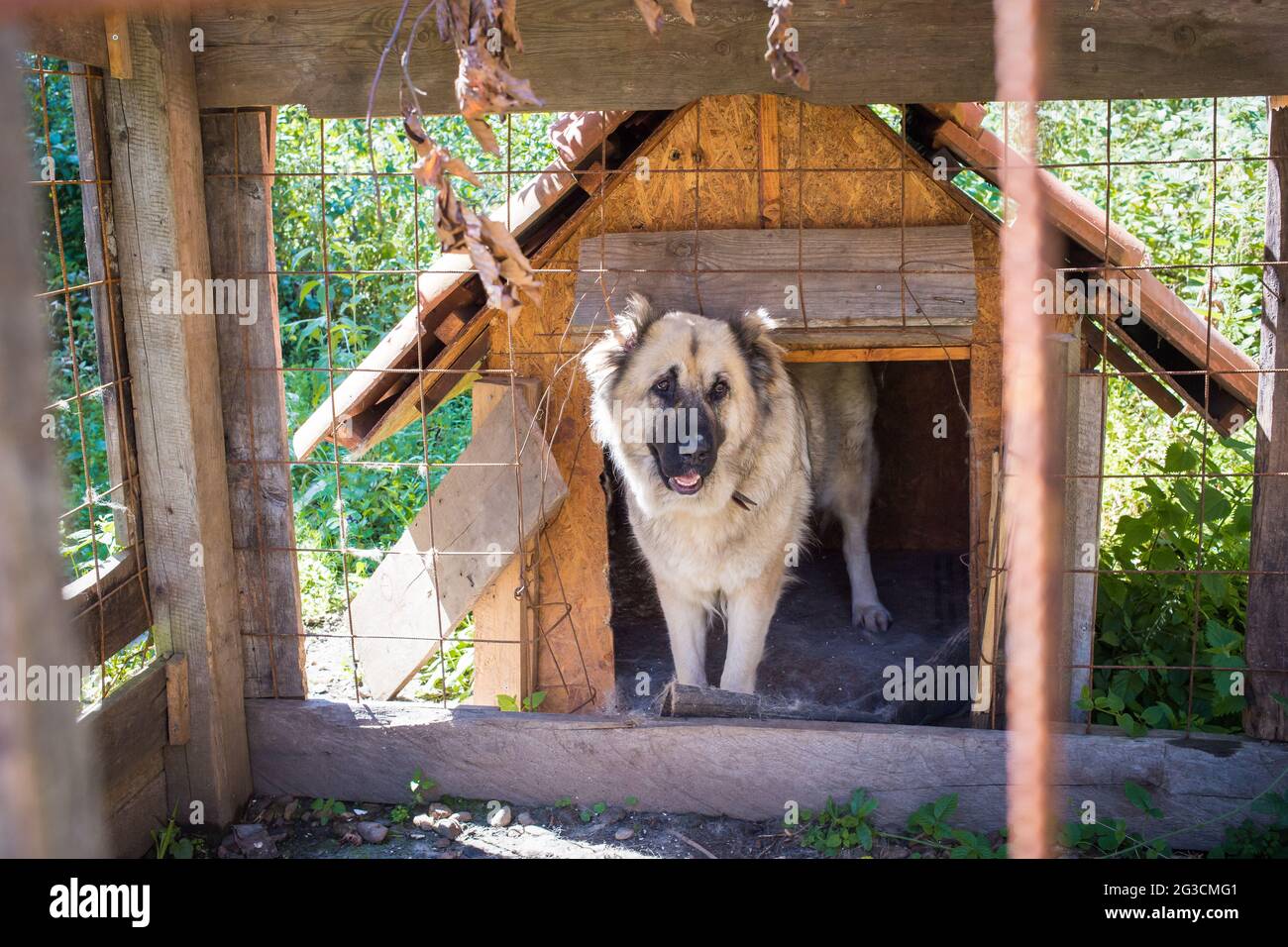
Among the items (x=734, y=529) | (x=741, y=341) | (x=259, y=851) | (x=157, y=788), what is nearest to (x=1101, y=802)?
(x=734, y=529)

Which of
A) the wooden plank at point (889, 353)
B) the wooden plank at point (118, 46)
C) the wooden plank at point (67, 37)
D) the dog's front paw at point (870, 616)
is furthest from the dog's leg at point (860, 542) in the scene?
the wooden plank at point (67, 37)

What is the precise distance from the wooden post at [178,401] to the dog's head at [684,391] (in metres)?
1.45

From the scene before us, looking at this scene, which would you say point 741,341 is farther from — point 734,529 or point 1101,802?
point 1101,802

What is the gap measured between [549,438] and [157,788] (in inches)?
74.6

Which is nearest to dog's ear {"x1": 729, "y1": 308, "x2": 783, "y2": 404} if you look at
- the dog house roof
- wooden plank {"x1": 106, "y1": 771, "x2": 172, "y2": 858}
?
the dog house roof

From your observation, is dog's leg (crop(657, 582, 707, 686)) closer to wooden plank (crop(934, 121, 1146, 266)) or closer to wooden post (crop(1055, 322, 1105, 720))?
wooden post (crop(1055, 322, 1105, 720))

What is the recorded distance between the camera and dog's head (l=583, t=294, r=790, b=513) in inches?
160

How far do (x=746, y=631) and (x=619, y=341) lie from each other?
133cm

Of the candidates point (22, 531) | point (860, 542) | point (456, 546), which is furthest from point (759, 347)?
point (22, 531)

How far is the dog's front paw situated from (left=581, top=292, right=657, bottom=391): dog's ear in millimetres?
2047

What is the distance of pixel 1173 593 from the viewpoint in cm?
444

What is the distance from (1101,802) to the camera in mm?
3684
